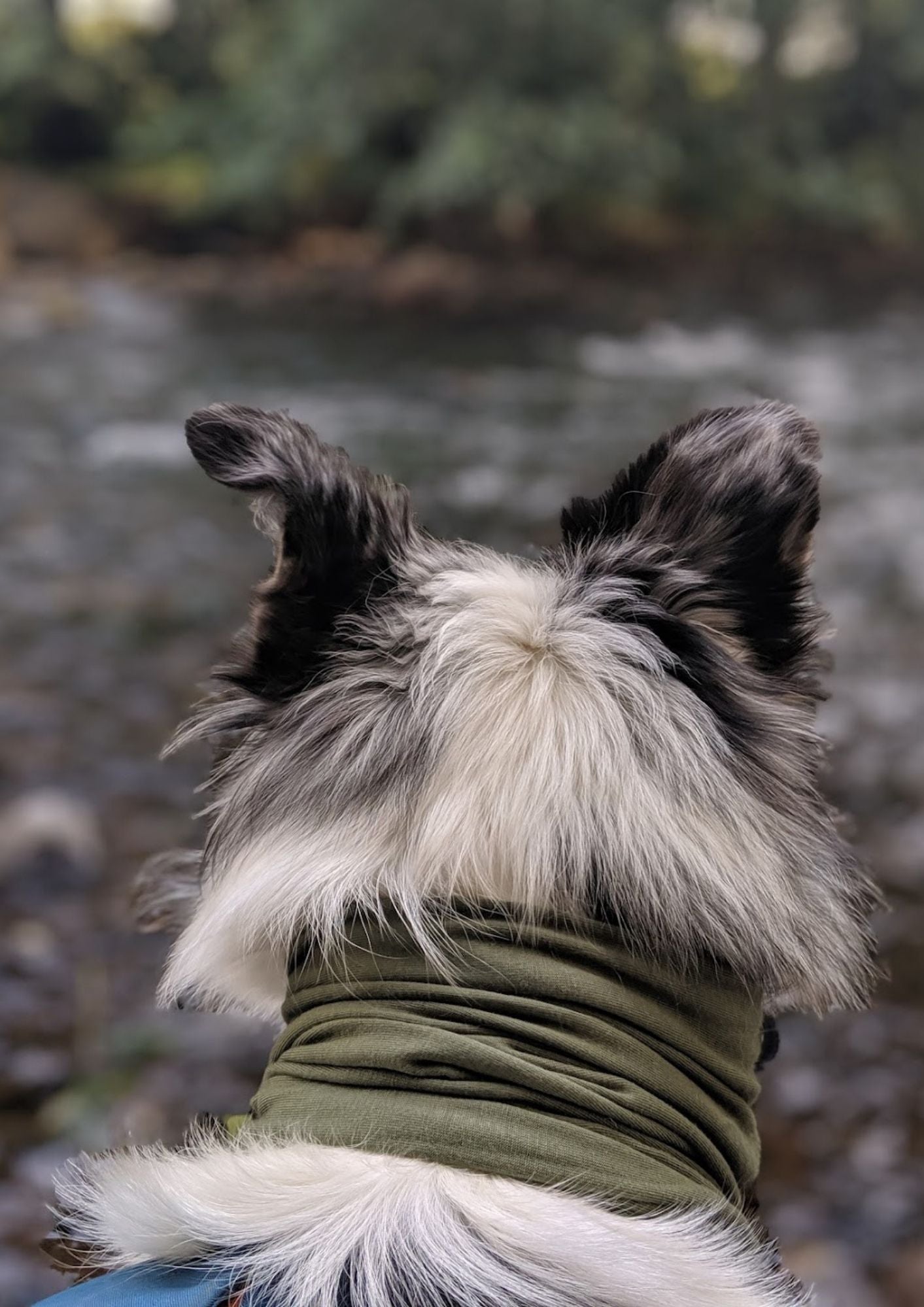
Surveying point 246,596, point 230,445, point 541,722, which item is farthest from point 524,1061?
point 246,596

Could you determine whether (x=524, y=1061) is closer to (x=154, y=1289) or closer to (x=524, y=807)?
(x=524, y=807)

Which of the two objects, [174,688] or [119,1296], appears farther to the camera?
[174,688]

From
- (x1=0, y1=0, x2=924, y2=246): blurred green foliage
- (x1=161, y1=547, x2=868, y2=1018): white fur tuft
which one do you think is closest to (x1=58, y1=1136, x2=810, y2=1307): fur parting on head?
(x1=161, y1=547, x2=868, y2=1018): white fur tuft

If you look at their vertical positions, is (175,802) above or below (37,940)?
above

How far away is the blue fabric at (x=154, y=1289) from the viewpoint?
892mm

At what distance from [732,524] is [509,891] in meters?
0.44

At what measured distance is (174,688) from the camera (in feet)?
13.0

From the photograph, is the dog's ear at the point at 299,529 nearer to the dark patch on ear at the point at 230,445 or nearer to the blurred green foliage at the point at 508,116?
the dark patch on ear at the point at 230,445

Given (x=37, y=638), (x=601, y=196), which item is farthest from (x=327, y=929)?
(x=601, y=196)

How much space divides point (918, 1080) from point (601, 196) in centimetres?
640

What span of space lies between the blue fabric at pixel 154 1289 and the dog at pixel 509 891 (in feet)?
0.04

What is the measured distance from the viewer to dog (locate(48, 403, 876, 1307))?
90 centimetres

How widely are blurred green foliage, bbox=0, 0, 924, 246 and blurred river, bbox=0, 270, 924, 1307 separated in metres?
0.98

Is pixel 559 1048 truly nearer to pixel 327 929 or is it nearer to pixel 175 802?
pixel 327 929
